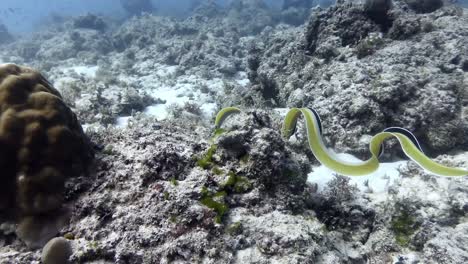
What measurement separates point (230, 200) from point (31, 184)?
1.96 meters

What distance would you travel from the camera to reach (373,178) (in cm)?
466

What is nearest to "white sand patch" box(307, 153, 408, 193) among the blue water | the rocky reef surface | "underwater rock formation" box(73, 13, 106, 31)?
the rocky reef surface

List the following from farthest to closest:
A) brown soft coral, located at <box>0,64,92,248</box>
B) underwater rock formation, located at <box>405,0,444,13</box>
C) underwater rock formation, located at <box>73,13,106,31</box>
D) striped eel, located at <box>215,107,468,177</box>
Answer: underwater rock formation, located at <box>73,13,106,31</box> < underwater rock formation, located at <box>405,0,444,13</box> < striped eel, located at <box>215,107,468,177</box> < brown soft coral, located at <box>0,64,92,248</box>

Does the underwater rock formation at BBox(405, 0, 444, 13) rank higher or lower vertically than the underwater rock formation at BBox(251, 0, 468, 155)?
higher

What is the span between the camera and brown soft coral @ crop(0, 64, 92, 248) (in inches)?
121

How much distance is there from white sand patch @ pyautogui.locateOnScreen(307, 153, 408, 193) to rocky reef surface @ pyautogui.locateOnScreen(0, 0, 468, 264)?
1.1 inches

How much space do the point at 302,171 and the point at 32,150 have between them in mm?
2962

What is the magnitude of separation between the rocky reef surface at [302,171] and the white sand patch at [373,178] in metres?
0.03

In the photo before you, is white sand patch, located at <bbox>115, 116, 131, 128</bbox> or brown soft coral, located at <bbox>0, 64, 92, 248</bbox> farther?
white sand patch, located at <bbox>115, 116, 131, 128</bbox>

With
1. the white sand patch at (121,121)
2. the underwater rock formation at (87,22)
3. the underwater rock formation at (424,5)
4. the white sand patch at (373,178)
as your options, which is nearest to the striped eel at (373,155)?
the white sand patch at (373,178)

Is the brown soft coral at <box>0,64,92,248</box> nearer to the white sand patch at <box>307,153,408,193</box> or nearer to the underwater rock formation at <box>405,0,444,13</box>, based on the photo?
the white sand patch at <box>307,153,408,193</box>

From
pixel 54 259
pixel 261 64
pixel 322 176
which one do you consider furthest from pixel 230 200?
pixel 261 64

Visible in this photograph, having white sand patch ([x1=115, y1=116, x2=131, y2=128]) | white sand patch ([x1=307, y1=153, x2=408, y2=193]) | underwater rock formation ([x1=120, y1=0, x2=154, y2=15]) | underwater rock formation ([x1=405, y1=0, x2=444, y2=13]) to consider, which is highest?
underwater rock formation ([x1=405, y1=0, x2=444, y2=13])

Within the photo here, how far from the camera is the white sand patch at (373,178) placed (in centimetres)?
443
